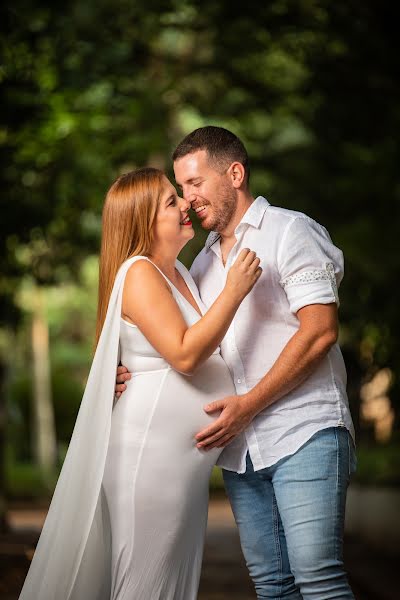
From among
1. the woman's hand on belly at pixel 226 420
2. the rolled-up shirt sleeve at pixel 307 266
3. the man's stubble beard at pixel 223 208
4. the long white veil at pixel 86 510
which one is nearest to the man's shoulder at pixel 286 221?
the rolled-up shirt sleeve at pixel 307 266

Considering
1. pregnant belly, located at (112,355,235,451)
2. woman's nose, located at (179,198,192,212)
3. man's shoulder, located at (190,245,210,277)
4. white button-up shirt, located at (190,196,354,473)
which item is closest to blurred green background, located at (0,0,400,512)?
man's shoulder, located at (190,245,210,277)

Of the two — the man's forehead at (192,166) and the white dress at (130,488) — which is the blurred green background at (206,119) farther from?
the white dress at (130,488)

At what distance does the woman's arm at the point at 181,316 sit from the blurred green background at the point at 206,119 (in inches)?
221

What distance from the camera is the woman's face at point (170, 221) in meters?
4.08

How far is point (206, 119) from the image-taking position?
47.4 feet

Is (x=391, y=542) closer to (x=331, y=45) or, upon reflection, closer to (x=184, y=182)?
(x=331, y=45)

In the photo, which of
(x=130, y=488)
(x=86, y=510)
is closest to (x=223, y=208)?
(x=130, y=488)

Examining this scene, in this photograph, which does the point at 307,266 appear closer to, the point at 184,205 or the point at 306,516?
the point at 184,205

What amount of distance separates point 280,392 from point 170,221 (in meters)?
0.81

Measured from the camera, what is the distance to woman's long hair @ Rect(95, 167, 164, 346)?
160 inches

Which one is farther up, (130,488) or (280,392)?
(280,392)

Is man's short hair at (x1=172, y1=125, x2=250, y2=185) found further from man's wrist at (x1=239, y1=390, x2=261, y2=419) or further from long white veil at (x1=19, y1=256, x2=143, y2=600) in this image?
man's wrist at (x1=239, y1=390, x2=261, y2=419)

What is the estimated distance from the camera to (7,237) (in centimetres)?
1014

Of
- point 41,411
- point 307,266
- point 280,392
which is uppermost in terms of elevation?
point 307,266
